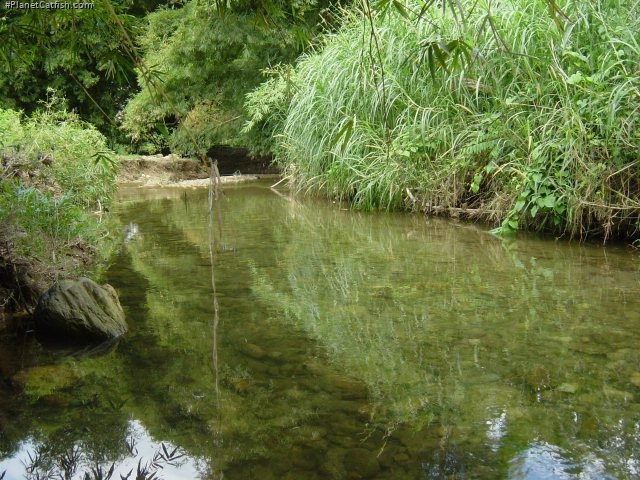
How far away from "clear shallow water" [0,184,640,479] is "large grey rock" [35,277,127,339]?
154mm

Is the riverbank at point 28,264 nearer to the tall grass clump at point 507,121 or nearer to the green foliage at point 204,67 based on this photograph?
the tall grass clump at point 507,121

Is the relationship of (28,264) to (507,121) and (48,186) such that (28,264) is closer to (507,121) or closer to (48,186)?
(48,186)

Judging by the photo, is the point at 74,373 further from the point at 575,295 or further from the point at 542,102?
the point at 542,102

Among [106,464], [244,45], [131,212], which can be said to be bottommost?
[131,212]

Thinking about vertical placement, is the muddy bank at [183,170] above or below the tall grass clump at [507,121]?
below

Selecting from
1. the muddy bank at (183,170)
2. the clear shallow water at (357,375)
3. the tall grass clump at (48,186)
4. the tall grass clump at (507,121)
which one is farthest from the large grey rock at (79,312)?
the muddy bank at (183,170)

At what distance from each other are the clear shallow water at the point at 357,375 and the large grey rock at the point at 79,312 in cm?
15

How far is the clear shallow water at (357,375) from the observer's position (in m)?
2.01

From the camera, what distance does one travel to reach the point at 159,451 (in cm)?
206

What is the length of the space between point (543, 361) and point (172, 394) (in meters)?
1.56

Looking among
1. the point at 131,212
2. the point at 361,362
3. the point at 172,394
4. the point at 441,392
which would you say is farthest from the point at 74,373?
the point at 131,212

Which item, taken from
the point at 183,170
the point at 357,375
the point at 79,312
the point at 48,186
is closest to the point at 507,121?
the point at 357,375

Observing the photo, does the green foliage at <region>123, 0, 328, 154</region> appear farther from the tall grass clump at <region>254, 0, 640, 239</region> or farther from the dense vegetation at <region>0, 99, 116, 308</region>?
the dense vegetation at <region>0, 99, 116, 308</region>

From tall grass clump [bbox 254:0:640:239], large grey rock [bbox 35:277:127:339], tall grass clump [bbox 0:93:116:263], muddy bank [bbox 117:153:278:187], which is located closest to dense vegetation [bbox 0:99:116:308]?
tall grass clump [bbox 0:93:116:263]
